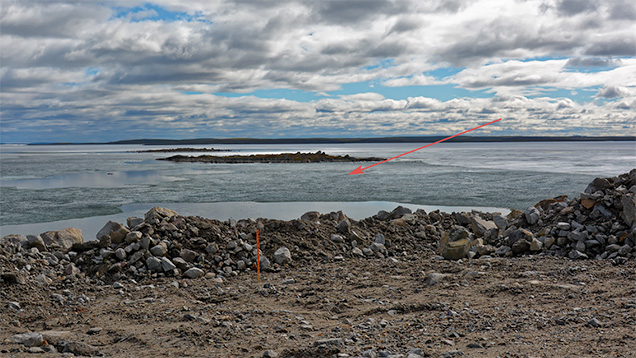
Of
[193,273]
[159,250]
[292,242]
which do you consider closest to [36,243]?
[159,250]

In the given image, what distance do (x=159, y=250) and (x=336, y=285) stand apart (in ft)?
9.07

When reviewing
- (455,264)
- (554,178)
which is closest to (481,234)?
(455,264)

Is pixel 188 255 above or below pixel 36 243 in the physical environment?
below

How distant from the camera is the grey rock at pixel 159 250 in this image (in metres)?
7.30

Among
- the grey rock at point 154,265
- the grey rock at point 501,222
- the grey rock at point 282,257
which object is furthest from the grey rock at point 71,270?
the grey rock at point 501,222

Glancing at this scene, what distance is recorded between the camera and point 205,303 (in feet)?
19.0

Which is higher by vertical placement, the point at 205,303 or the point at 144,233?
the point at 144,233

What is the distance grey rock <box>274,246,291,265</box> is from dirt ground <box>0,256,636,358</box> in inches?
8.8

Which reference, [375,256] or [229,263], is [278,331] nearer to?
[229,263]

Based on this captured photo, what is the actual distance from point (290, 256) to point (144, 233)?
2.31m

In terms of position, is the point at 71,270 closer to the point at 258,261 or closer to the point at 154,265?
the point at 154,265

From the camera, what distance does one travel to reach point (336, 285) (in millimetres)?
6430

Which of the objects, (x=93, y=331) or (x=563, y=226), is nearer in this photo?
(x=93, y=331)

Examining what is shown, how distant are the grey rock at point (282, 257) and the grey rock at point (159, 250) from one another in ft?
5.48
